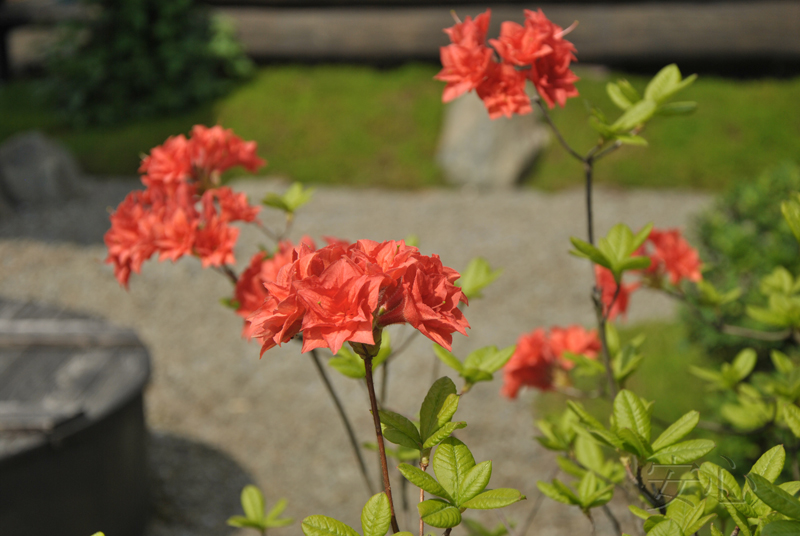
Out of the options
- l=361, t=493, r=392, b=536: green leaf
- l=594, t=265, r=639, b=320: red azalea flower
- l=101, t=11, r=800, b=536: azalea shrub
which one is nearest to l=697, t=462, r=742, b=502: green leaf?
l=101, t=11, r=800, b=536: azalea shrub

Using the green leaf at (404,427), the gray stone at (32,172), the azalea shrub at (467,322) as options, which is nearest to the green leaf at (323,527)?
the azalea shrub at (467,322)

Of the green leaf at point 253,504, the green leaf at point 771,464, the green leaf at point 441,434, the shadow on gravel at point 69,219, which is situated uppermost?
the green leaf at point 441,434

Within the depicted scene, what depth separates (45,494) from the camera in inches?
76.7

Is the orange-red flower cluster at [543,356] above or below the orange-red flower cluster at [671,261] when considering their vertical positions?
below

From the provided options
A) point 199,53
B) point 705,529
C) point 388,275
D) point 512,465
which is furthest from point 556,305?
point 199,53

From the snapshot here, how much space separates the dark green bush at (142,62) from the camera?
680cm

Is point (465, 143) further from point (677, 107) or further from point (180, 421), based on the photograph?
point (677, 107)

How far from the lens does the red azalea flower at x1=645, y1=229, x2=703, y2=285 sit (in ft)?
5.17

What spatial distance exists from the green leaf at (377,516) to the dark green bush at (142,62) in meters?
6.69

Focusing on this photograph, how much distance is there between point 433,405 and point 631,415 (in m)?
0.27

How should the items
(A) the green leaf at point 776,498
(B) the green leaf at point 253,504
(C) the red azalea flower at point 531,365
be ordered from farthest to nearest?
(C) the red azalea flower at point 531,365
(B) the green leaf at point 253,504
(A) the green leaf at point 776,498

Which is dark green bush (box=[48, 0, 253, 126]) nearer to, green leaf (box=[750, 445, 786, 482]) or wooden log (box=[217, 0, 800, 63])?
wooden log (box=[217, 0, 800, 63])

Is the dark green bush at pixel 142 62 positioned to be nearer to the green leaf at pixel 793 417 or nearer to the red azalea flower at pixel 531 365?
the red azalea flower at pixel 531 365

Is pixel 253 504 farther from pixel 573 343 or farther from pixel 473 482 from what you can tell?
pixel 573 343
